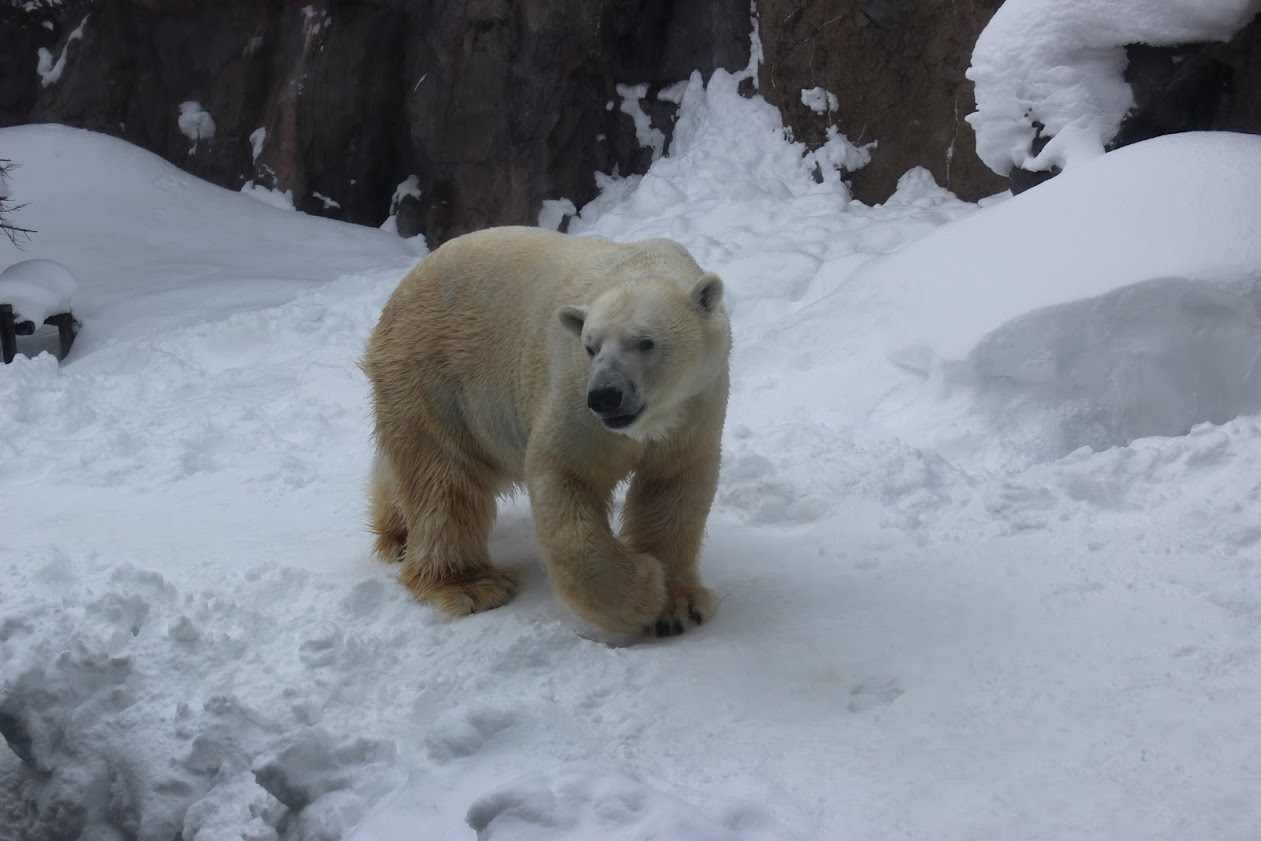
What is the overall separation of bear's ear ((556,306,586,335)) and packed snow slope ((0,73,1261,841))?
0.94m

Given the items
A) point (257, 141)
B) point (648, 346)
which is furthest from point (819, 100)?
point (648, 346)

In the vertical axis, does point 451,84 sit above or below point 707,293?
above

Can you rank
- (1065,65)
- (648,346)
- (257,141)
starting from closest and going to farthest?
(648,346) < (1065,65) < (257,141)

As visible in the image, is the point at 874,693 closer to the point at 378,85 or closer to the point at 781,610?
the point at 781,610

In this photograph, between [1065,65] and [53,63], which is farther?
[53,63]

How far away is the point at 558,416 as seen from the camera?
3.66m

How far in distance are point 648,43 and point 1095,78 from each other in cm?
538

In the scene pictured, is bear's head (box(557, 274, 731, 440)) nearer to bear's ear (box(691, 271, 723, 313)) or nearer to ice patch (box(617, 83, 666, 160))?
bear's ear (box(691, 271, 723, 313))

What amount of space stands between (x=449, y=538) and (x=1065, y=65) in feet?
14.9

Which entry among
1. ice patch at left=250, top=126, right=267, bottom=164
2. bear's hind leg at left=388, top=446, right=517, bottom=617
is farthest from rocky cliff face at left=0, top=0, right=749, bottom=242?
bear's hind leg at left=388, top=446, right=517, bottom=617

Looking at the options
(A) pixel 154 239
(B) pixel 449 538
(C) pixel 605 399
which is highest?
(C) pixel 605 399

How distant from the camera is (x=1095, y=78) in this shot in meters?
6.52

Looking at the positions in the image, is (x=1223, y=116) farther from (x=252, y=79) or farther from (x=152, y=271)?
(x=252, y=79)

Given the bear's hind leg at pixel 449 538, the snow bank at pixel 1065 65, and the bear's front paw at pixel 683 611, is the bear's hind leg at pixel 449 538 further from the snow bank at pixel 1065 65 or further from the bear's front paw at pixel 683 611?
the snow bank at pixel 1065 65
